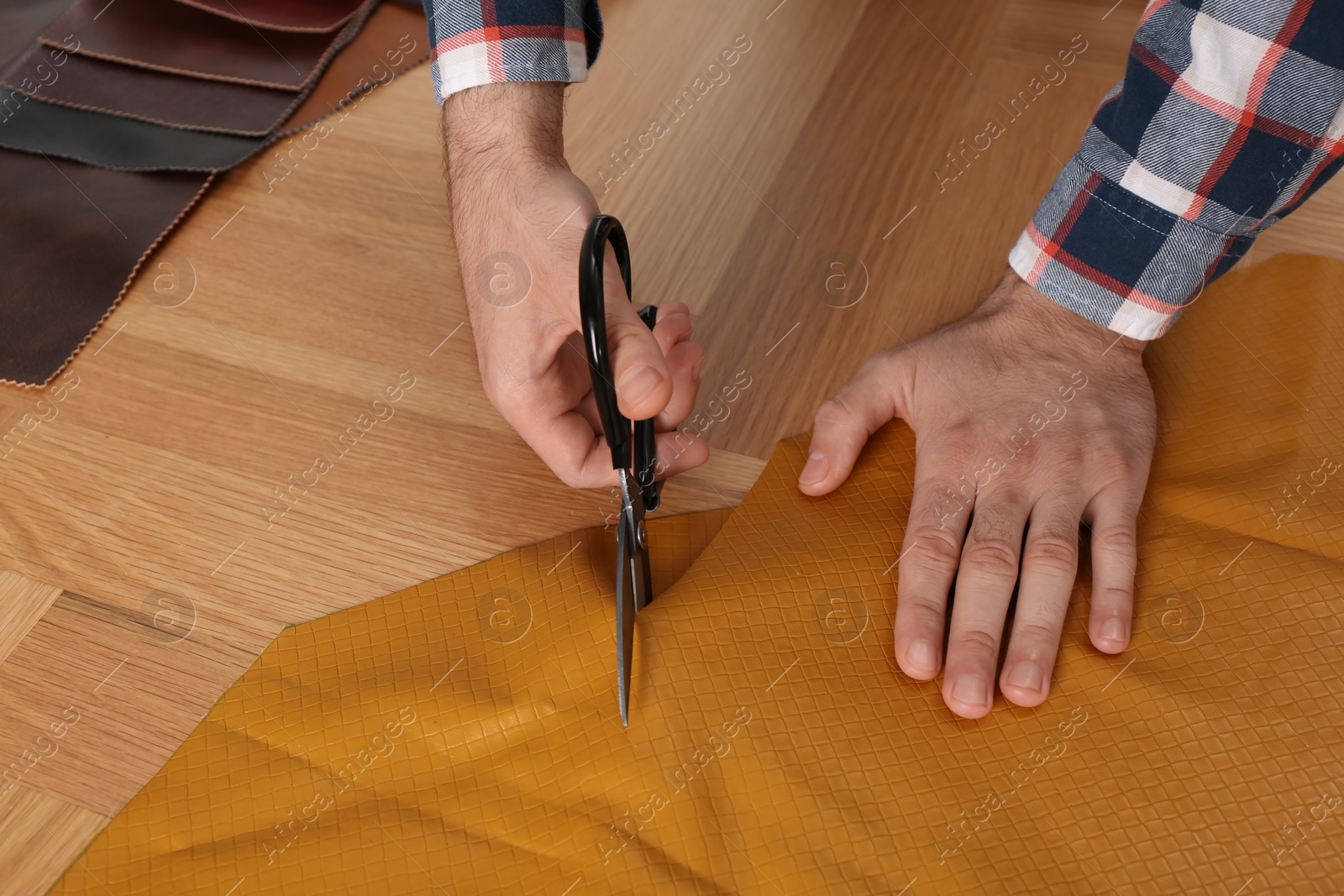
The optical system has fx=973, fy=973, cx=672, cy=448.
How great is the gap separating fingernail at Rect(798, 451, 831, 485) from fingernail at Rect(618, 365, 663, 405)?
174 millimetres

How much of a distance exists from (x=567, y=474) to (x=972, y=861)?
329mm

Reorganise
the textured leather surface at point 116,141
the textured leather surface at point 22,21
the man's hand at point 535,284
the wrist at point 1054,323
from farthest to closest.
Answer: the textured leather surface at point 22,21 → the textured leather surface at point 116,141 → the wrist at point 1054,323 → the man's hand at point 535,284

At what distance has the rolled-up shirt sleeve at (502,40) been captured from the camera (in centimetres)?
65

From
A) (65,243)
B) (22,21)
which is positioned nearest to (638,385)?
(65,243)

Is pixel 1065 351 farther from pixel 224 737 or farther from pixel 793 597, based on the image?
pixel 224 737

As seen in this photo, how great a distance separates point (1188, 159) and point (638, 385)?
1.39 feet

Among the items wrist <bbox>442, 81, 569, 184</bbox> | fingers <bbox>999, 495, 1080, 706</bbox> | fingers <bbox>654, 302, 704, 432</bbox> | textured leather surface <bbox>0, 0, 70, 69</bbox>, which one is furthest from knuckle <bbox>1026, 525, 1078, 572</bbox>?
textured leather surface <bbox>0, 0, 70, 69</bbox>

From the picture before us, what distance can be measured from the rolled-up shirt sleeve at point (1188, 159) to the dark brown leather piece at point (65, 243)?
0.72 m

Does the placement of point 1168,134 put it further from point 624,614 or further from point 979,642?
point 624,614

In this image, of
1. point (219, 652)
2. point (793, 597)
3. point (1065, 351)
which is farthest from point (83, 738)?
point (1065, 351)

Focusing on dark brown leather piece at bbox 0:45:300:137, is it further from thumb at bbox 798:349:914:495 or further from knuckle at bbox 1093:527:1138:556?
knuckle at bbox 1093:527:1138:556

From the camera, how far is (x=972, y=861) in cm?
49

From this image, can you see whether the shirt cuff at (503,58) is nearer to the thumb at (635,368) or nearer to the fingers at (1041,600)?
the thumb at (635,368)

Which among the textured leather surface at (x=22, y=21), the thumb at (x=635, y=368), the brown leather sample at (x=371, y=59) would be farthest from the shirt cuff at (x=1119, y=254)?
the textured leather surface at (x=22, y=21)
